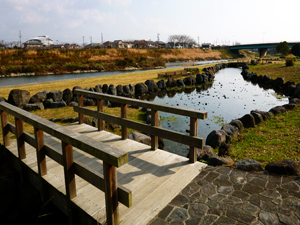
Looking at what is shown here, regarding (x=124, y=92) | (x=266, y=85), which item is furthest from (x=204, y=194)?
(x=266, y=85)

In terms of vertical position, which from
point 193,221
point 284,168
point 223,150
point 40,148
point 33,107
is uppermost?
point 40,148

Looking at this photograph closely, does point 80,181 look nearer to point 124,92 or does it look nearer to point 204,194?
point 204,194

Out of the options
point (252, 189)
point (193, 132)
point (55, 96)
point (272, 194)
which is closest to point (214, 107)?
point (55, 96)

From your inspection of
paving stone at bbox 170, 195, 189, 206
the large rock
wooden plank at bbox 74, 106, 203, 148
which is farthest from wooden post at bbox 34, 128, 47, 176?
the large rock

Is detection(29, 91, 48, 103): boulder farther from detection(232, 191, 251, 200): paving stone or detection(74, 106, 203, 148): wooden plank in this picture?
detection(232, 191, 251, 200): paving stone

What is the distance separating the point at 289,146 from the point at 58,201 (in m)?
7.66

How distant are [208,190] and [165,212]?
105cm

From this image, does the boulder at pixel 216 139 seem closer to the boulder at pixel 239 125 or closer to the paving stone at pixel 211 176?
the boulder at pixel 239 125

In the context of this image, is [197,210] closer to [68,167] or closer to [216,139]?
[68,167]

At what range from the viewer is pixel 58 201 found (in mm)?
4578

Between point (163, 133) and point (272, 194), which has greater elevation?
point (163, 133)

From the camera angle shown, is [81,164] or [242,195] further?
[242,195]

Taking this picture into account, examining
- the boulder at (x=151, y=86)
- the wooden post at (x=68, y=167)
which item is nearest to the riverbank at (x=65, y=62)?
the boulder at (x=151, y=86)

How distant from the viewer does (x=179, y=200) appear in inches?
163
